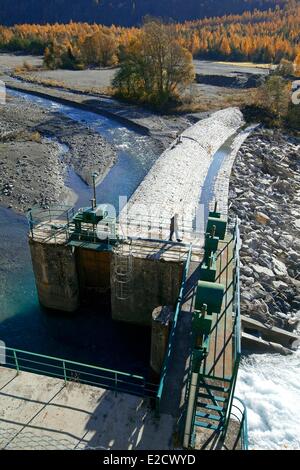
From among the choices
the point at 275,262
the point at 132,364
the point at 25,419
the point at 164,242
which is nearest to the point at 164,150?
the point at 275,262

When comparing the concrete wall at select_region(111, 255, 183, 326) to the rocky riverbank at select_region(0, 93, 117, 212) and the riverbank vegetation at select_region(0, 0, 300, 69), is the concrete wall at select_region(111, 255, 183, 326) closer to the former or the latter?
the rocky riverbank at select_region(0, 93, 117, 212)

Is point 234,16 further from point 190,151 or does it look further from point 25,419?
point 25,419

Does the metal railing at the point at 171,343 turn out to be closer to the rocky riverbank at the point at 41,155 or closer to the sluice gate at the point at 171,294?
the sluice gate at the point at 171,294

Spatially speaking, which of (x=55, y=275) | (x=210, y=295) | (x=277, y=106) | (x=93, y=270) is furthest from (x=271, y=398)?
(x=277, y=106)

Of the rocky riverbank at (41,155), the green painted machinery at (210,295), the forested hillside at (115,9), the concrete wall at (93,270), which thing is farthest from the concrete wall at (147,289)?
the forested hillside at (115,9)

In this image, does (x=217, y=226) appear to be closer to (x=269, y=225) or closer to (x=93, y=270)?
(x=93, y=270)

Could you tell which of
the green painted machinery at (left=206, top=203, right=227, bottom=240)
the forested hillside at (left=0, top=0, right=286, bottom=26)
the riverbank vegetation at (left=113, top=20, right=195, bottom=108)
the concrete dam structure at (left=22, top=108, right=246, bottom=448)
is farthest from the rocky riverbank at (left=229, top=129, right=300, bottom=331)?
the forested hillside at (left=0, top=0, right=286, bottom=26)
